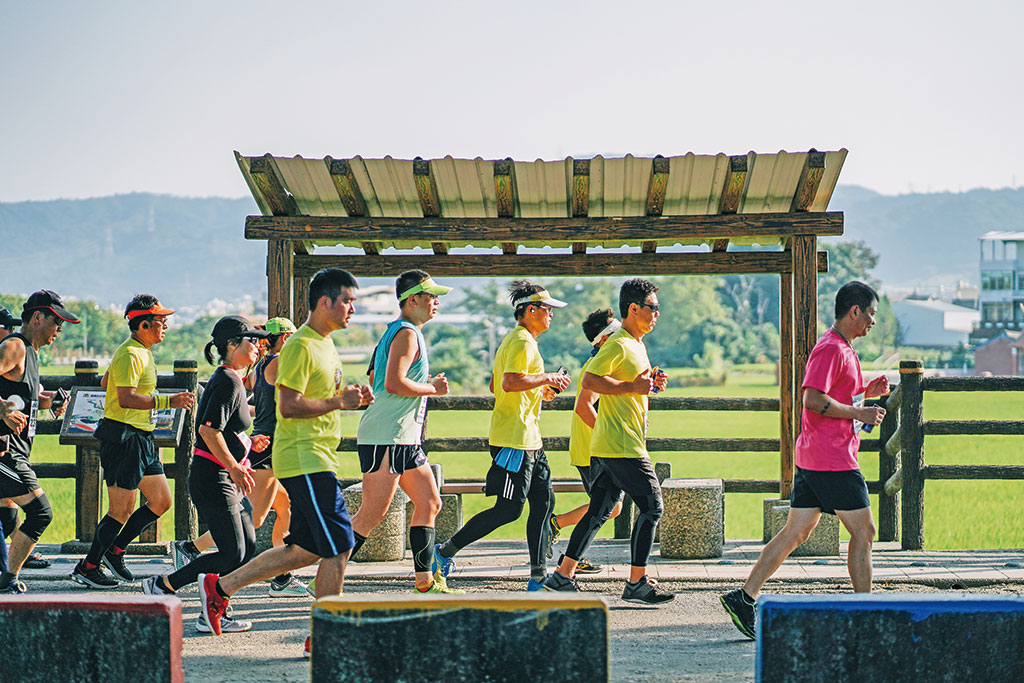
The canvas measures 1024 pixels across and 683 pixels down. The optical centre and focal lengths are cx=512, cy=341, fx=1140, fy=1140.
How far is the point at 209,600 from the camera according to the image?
5.89 meters

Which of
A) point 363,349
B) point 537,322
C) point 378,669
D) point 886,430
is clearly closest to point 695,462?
point 886,430

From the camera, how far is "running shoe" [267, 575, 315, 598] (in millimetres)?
7281

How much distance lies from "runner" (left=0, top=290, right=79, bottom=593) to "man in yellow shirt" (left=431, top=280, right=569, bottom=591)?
259 centimetres

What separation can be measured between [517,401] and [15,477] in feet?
10.6

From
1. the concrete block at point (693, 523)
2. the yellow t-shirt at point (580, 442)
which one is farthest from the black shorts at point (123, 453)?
the concrete block at point (693, 523)

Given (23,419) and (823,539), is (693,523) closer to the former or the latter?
(823,539)

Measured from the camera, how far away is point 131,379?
7105mm

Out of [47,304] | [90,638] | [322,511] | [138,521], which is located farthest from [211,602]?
[47,304]

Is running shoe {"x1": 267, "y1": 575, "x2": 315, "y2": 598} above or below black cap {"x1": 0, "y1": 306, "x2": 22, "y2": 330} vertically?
below

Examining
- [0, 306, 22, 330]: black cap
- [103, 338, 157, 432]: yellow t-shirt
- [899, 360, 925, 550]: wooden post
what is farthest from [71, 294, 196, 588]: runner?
[899, 360, 925, 550]: wooden post

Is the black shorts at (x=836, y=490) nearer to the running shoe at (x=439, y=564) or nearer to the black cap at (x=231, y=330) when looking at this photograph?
the running shoe at (x=439, y=564)

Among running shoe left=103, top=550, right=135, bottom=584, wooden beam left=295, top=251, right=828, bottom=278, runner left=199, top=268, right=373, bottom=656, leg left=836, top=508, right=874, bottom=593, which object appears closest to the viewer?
runner left=199, top=268, right=373, bottom=656

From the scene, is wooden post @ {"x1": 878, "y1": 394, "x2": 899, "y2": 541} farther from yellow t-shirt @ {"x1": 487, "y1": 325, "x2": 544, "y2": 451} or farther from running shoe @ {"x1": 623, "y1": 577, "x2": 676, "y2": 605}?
yellow t-shirt @ {"x1": 487, "y1": 325, "x2": 544, "y2": 451}

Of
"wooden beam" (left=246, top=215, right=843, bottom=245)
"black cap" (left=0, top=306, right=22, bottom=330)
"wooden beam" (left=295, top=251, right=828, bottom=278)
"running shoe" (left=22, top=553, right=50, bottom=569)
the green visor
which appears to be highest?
"wooden beam" (left=246, top=215, right=843, bottom=245)
